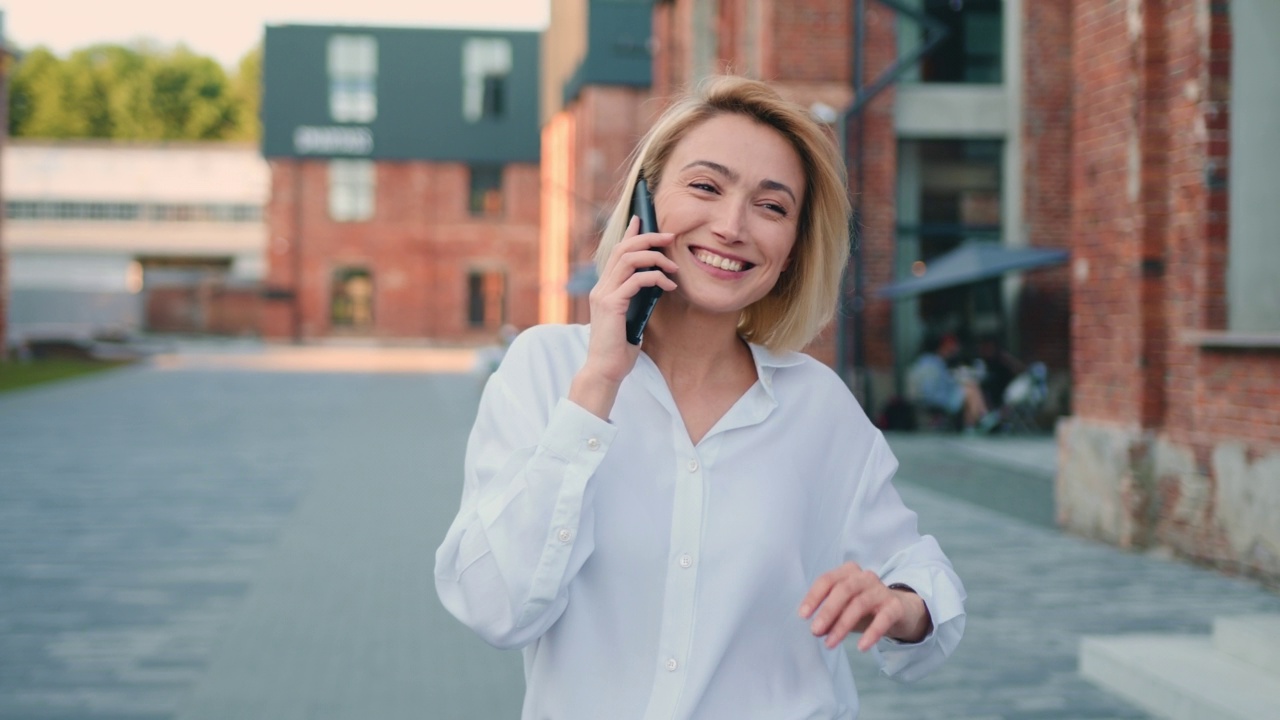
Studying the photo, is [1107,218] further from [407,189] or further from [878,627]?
[407,189]

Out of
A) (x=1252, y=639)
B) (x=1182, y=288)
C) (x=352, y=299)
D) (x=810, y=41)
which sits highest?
(x=810, y=41)

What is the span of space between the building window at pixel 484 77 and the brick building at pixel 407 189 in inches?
2.2

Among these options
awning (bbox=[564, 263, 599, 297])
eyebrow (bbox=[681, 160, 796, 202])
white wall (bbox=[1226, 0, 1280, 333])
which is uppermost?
awning (bbox=[564, 263, 599, 297])

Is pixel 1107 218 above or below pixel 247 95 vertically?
below

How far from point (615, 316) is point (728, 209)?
10.8 inches

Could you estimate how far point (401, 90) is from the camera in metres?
56.3

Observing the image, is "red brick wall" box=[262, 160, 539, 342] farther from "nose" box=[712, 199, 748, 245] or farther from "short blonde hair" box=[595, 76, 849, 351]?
"nose" box=[712, 199, 748, 245]

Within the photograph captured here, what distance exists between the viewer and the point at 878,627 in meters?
2.01

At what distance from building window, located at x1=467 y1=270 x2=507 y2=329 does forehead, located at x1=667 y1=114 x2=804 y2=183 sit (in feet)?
191

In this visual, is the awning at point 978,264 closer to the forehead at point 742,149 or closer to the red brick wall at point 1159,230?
the red brick wall at point 1159,230

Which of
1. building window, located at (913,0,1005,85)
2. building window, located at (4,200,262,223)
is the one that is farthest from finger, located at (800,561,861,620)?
building window, located at (4,200,262,223)

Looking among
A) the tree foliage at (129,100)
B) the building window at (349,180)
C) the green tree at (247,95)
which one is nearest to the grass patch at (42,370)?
the building window at (349,180)

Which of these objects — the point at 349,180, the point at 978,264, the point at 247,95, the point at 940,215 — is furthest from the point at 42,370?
the point at 247,95

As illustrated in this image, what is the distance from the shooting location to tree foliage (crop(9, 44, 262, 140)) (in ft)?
297
